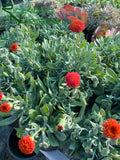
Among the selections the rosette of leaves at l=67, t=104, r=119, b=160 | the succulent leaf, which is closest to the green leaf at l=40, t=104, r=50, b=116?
the rosette of leaves at l=67, t=104, r=119, b=160

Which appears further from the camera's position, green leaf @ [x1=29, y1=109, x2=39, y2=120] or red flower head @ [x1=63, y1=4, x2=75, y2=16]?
red flower head @ [x1=63, y1=4, x2=75, y2=16]

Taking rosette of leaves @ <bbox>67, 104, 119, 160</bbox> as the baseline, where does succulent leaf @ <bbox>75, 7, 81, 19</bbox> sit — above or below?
above

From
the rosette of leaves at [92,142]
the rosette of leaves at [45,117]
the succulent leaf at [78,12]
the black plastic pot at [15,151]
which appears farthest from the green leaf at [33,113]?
the succulent leaf at [78,12]

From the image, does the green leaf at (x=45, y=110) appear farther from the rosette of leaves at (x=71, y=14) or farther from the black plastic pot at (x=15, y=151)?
the rosette of leaves at (x=71, y=14)

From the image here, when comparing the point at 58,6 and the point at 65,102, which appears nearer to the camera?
the point at 65,102

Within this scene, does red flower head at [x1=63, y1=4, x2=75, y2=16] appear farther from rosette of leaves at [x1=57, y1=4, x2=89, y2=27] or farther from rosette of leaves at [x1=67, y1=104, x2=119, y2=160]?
rosette of leaves at [x1=67, y1=104, x2=119, y2=160]

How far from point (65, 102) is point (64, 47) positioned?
0.58 metres

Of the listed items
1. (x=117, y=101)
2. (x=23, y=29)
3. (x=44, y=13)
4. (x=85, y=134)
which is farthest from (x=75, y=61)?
(x=44, y=13)

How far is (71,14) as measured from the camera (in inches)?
91.8

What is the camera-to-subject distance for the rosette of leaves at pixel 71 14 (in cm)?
219

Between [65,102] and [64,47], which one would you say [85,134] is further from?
[64,47]

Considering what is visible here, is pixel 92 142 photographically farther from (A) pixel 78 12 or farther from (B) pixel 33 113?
(A) pixel 78 12

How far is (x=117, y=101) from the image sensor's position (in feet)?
4.32

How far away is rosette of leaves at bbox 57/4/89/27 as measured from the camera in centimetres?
219
